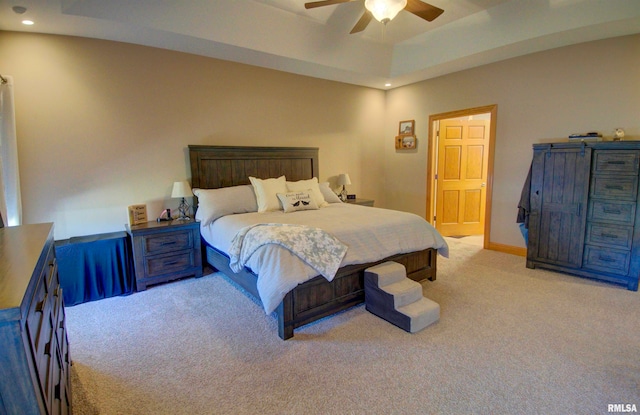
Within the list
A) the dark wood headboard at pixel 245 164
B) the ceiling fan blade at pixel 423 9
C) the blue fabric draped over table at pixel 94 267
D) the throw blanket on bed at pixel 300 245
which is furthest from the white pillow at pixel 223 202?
the ceiling fan blade at pixel 423 9

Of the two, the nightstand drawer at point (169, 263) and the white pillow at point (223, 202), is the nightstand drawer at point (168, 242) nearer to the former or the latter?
the nightstand drawer at point (169, 263)

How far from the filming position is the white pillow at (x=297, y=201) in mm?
3979

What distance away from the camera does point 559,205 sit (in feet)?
12.3

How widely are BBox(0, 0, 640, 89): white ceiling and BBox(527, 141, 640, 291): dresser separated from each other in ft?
4.26

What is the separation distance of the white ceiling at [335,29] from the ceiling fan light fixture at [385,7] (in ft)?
3.51

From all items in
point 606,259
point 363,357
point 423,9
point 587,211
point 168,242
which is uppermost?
point 423,9

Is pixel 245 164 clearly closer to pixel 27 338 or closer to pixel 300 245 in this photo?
pixel 300 245

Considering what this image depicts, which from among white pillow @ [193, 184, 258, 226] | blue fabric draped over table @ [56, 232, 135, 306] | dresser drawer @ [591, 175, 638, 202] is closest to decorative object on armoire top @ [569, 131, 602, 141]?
dresser drawer @ [591, 175, 638, 202]

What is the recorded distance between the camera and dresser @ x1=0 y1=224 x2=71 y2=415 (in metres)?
0.87

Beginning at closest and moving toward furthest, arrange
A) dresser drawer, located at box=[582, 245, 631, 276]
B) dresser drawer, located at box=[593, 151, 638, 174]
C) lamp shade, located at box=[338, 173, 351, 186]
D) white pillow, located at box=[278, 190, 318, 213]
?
dresser drawer, located at box=[593, 151, 638, 174] → dresser drawer, located at box=[582, 245, 631, 276] → white pillow, located at box=[278, 190, 318, 213] → lamp shade, located at box=[338, 173, 351, 186]

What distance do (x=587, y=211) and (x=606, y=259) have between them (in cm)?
54

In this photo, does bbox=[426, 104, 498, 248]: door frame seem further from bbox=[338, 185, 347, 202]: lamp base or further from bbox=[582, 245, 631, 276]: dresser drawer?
bbox=[338, 185, 347, 202]: lamp base

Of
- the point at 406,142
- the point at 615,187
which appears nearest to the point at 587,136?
the point at 615,187

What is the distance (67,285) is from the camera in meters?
3.17
